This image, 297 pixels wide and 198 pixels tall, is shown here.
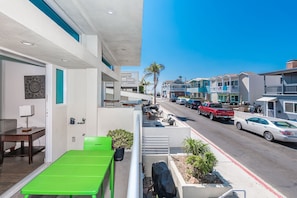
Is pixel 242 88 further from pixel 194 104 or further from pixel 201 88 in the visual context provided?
pixel 201 88

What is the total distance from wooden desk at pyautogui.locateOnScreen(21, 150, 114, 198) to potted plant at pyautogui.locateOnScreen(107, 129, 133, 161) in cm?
245

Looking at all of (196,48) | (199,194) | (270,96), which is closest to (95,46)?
(199,194)

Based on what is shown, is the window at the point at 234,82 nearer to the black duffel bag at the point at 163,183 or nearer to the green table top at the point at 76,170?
the black duffel bag at the point at 163,183

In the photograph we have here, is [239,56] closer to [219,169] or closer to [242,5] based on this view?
[242,5]

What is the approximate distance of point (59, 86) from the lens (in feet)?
20.1

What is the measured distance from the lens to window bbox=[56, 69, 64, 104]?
5.96 metres

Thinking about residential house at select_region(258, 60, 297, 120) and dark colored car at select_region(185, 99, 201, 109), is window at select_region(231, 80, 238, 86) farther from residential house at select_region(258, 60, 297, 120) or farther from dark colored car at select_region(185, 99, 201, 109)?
residential house at select_region(258, 60, 297, 120)

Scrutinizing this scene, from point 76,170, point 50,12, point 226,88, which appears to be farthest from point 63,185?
point 226,88

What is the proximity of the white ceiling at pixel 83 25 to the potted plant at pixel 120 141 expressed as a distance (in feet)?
9.42

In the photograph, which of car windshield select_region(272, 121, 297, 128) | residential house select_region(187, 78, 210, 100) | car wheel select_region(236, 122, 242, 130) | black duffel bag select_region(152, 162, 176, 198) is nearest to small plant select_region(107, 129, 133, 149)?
black duffel bag select_region(152, 162, 176, 198)

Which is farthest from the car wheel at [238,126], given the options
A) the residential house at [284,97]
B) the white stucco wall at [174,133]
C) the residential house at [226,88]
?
the residential house at [226,88]

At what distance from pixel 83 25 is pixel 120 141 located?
4.72m

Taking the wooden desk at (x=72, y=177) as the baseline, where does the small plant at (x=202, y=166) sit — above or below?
below

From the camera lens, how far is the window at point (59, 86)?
5957 mm
